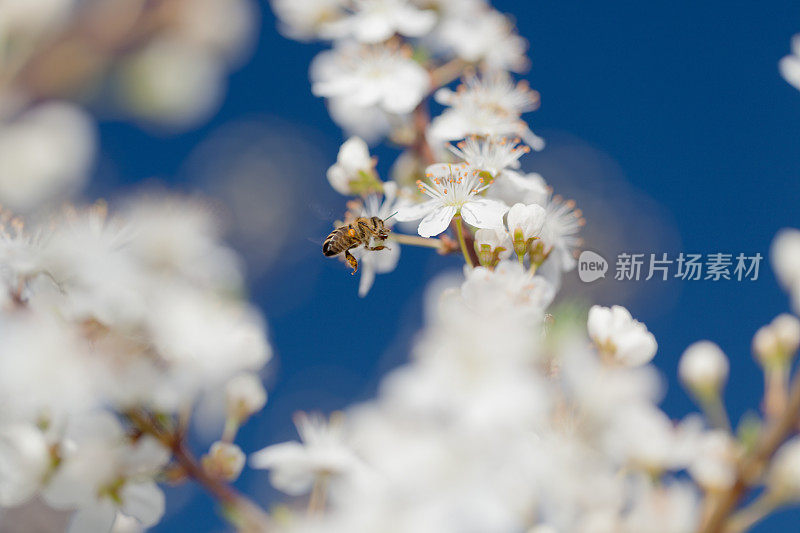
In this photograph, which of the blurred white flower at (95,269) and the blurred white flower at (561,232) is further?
the blurred white flower at (561,232)

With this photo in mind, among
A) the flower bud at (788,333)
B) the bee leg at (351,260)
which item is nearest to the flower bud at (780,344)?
the flower bud at (788,333)

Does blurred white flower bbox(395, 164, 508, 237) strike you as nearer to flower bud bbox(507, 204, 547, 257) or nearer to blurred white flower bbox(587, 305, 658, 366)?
flower bud bbox(507, 204, 547, 257)

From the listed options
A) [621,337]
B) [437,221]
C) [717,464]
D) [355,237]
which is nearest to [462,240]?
[437,221]

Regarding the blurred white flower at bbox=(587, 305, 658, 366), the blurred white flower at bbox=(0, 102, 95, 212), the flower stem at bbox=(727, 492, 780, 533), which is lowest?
the flower stem at bbox=(727, 492, 780, 533)

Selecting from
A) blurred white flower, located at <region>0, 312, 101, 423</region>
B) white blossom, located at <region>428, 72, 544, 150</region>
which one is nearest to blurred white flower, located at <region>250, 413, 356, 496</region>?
blurred white flower, located at <region>0, 312, 101, 423</region>

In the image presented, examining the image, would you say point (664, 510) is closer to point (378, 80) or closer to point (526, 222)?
point (526, 222)

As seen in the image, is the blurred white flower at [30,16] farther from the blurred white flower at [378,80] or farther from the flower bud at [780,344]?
the flower bud at [780,344]
